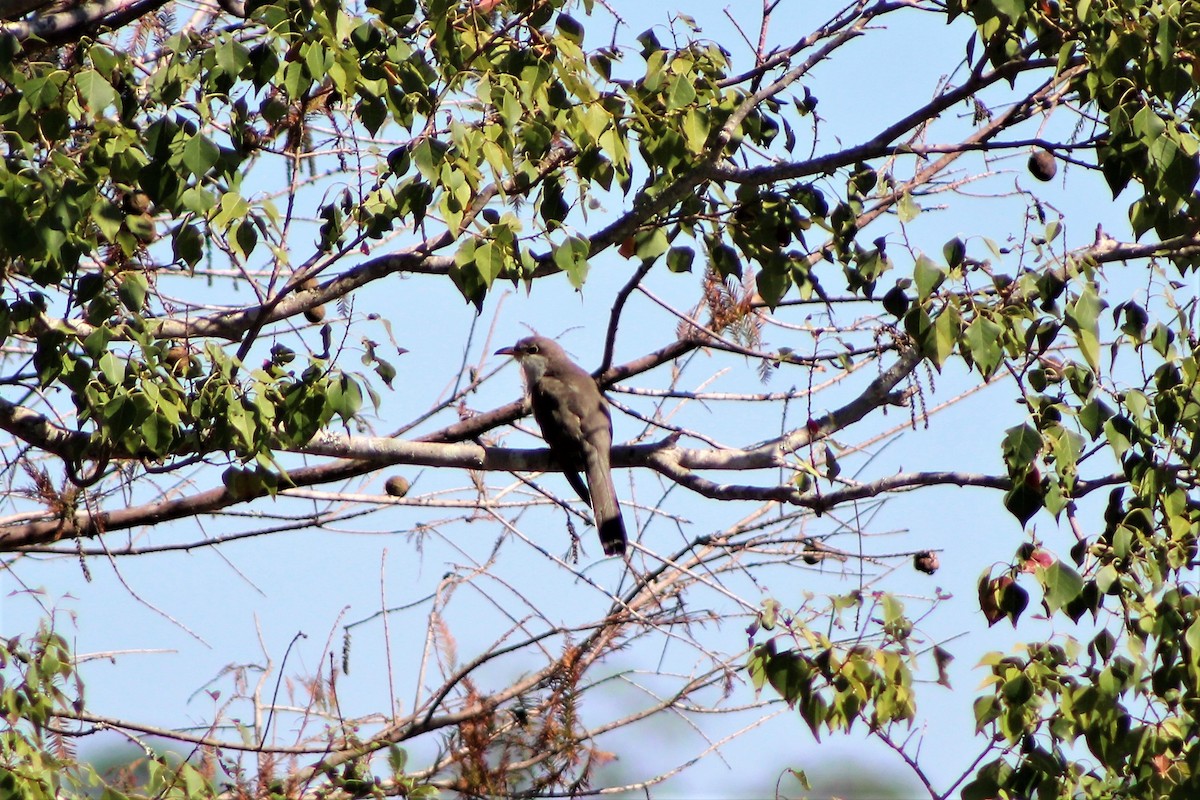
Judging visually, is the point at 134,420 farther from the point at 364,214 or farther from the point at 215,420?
the point at 364,214

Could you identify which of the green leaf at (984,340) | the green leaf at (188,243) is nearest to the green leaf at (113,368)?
the green leaf at (188,243)

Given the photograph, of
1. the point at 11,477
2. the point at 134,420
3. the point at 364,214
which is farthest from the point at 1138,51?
the point at 11,477

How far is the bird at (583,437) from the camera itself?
20.7ft

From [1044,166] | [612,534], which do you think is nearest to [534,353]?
[612,534]

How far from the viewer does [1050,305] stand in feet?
12.5

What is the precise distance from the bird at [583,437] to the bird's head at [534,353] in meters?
0.25

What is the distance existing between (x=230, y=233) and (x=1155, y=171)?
2.75 m

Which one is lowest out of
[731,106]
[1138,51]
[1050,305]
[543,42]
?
[1050,305]

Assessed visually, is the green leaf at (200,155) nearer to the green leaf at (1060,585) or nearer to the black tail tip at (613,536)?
the green leaf at (1060,585)

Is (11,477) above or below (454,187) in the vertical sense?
above

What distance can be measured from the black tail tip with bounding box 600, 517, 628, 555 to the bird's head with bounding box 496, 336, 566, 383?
5.38 feet

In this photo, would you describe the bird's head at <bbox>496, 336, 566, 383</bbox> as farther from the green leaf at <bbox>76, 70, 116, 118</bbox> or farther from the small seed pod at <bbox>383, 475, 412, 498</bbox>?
the green leaf at <bbox>76, 70, 116, 118</bbox>

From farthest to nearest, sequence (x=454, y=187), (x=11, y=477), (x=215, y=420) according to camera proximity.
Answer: (x=11, y=477) → (x=215, y=420) → (x=454, y=187)

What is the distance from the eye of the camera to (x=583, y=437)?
259 inches
